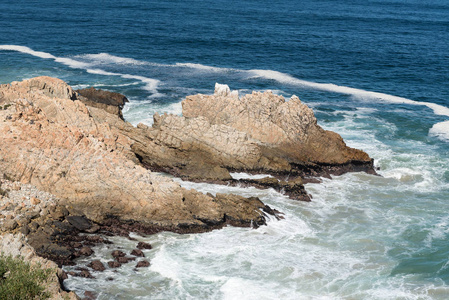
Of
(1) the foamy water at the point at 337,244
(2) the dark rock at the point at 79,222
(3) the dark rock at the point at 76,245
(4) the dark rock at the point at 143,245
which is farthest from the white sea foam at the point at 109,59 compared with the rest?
(3) the dark rock at the point at 76,245

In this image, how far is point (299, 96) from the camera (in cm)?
7100

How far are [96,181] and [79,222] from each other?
11.4 ft

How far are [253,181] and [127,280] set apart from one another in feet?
56.0

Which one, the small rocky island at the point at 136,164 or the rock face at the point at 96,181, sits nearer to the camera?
the small rocky island at the point at 136,164

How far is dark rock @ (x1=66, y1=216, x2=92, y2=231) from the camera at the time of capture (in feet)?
107

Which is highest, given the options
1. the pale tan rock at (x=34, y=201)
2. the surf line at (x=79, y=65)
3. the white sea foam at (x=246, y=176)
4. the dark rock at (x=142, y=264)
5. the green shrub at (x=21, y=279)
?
the surf line at (x=79, y=65)

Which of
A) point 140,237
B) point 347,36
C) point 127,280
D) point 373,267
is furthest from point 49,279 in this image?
point 347,36

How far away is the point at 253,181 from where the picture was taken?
141 ft

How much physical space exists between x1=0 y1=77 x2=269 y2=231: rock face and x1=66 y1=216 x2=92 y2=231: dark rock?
62cm

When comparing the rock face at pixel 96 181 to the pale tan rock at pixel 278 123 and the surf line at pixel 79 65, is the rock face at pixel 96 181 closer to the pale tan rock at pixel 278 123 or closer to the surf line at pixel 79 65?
the pale tan rock at pixel 278 123

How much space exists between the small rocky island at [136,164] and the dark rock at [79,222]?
65 mm

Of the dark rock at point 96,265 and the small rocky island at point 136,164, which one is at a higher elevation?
the small rocky island at point 136,164

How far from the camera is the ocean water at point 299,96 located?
30094 mm

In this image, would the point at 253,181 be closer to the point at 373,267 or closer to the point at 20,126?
the point at 373,267
